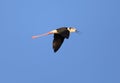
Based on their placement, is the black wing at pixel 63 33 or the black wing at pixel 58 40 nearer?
the black wing at pixel 63 33

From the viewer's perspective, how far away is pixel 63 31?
830 inches

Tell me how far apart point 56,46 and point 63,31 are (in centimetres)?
53

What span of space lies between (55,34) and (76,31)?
69 centimetres

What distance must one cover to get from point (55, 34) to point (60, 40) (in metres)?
0.25

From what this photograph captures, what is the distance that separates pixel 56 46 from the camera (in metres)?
21.2

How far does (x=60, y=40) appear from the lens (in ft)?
69.8

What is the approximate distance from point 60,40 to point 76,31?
61 centimetres

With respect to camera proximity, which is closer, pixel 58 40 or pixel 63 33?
pixel 63 33

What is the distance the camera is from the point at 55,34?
21219mm

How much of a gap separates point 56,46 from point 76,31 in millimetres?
799

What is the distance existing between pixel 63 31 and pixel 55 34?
1.00ft

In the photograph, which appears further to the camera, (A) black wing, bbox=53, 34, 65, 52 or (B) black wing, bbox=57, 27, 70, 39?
(A) black wing, bbox=53, 34, 65, 52

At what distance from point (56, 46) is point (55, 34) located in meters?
0.39
